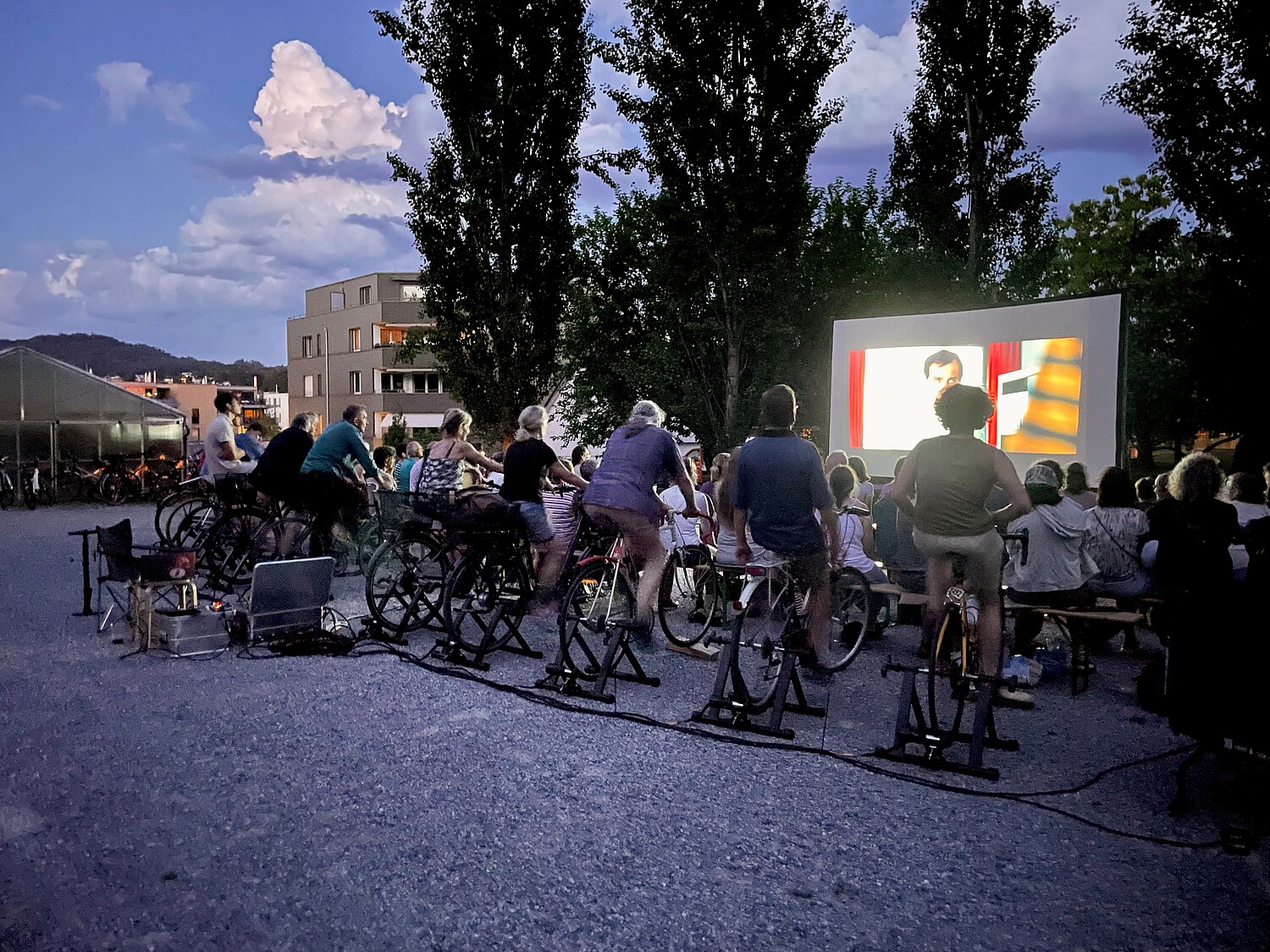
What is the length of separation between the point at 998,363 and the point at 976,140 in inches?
372

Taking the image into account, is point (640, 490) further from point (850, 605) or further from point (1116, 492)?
point (1116, 492)

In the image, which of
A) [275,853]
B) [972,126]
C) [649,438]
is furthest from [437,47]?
[275,853]

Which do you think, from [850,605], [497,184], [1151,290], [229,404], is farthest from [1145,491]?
[1151,290]

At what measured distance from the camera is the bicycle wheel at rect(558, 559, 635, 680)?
5.82 meters

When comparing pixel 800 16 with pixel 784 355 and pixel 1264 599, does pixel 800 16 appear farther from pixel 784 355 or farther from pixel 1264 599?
pixel 1264 599

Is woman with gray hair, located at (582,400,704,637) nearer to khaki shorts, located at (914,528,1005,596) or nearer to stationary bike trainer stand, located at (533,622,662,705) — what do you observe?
stationary bike trainer stand, located at (533,622,662,705)

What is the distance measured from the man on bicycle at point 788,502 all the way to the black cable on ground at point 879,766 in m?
0.78

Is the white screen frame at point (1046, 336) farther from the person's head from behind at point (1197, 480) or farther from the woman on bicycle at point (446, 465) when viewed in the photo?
the woman on bicycle at point (446, 465)

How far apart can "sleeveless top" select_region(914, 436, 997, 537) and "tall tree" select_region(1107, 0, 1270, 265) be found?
16.1 m

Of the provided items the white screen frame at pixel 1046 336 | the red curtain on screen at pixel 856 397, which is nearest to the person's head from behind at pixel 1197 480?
the white screen frame at pixel 1046 336

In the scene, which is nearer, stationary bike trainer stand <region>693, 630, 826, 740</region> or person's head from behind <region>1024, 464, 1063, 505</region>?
stationary bike trainer stand <region>693, 630, 826, 740</region>

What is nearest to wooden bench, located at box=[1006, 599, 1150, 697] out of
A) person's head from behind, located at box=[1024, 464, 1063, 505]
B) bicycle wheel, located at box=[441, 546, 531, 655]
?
person's head from behind, located at box=[1024, 464, 1063, 505]

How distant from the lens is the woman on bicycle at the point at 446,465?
7102mm

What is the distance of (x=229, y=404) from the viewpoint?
10641 millimetres
